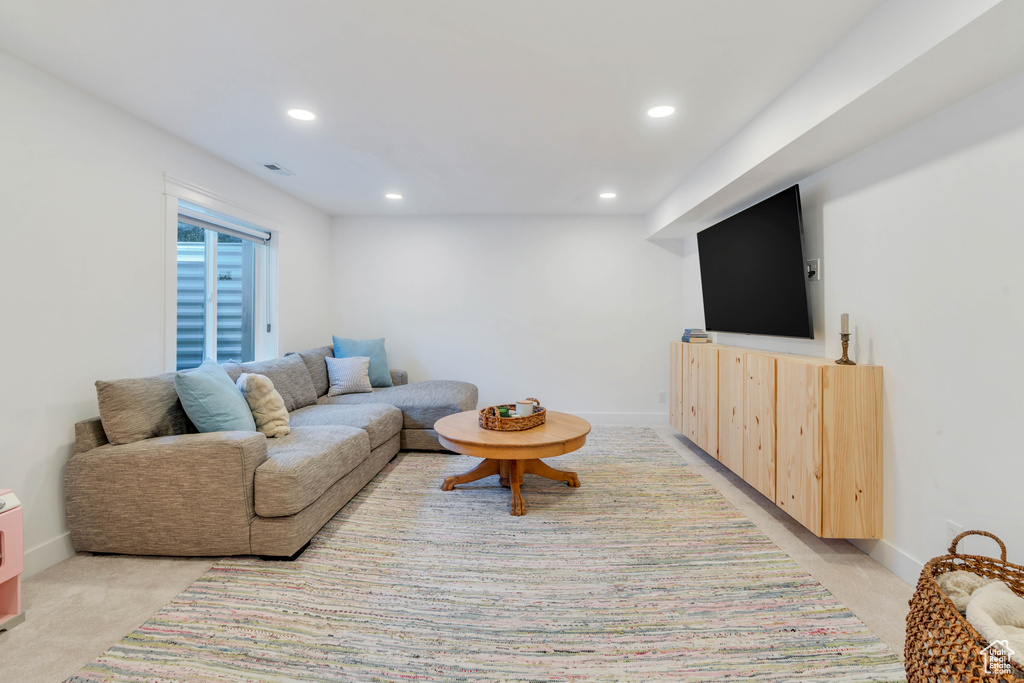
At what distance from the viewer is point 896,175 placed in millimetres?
2156

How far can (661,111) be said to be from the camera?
2.57 metres

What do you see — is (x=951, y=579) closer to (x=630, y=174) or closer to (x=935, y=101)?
(x=935, y=101)

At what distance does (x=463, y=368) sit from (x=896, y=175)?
412cm

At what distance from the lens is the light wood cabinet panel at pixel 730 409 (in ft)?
10.3

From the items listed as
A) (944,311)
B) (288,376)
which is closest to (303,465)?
(288,376)

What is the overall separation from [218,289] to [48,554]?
89.2 inches

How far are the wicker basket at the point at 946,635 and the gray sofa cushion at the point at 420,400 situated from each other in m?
3.11

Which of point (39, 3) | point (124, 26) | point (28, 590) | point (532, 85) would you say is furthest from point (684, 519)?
point (39, 3)

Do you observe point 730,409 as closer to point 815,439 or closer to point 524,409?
point 815,439

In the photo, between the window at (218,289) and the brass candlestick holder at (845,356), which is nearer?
the brass candlestick holder at (845,356)

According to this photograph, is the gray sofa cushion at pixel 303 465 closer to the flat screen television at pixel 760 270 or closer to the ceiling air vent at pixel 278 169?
the ceiling air vent at pixel 278 169

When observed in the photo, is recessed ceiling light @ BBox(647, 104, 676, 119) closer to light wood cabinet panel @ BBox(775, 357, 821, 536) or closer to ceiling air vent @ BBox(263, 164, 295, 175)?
light wood cabinet panel @ BBox(775, 357, 821, 536)

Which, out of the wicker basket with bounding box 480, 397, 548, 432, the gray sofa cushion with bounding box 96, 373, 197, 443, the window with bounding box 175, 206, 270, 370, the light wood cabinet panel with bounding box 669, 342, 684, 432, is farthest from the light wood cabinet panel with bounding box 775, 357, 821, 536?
the window with bounding box 175, 206, 270, 370

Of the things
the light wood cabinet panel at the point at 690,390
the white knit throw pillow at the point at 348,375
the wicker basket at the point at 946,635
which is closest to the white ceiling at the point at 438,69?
the light wood cabinet panel at the point at 690,390
